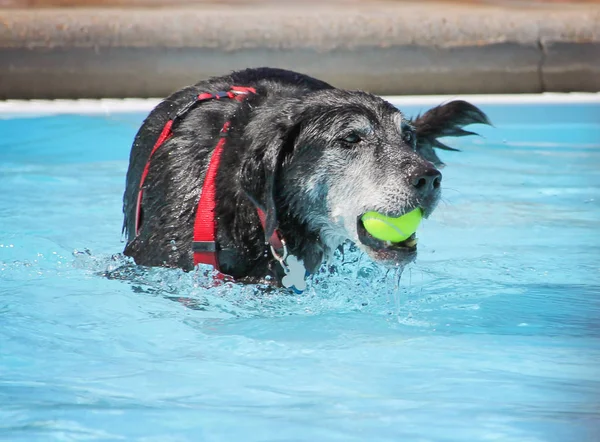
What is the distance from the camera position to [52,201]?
6172mm

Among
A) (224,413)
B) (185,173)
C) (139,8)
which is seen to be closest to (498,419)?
(224,413)

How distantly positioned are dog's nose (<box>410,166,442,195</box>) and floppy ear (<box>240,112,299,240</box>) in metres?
0.52

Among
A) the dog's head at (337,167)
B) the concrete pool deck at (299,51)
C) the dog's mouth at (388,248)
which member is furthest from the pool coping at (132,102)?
the dog's mouth at (388,248)

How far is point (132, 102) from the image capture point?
866 centimetres

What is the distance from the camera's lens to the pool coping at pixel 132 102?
803 cm

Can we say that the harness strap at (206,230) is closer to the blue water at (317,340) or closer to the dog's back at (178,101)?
the blue water at (317,340)

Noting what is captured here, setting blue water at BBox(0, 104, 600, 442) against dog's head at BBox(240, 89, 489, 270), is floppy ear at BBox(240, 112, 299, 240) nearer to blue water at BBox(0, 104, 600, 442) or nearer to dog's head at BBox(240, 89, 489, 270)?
dog's head at BBox(240, 89, 489, 270)

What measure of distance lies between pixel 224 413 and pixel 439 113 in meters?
2.23

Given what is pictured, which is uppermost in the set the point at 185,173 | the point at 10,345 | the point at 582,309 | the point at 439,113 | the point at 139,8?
the point at 139,8

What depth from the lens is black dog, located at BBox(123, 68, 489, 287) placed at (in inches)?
135

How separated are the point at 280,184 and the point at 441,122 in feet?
3.72

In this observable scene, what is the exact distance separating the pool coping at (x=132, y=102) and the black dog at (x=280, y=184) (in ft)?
14.1

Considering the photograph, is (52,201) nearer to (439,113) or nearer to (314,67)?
(439,113)

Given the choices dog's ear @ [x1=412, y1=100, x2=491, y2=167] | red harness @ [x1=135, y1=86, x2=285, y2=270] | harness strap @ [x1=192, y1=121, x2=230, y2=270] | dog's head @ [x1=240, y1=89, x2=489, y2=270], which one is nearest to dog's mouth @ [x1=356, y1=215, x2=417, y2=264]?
dog's head @ [x1=240, y1=89, x2=489, y2=270]
